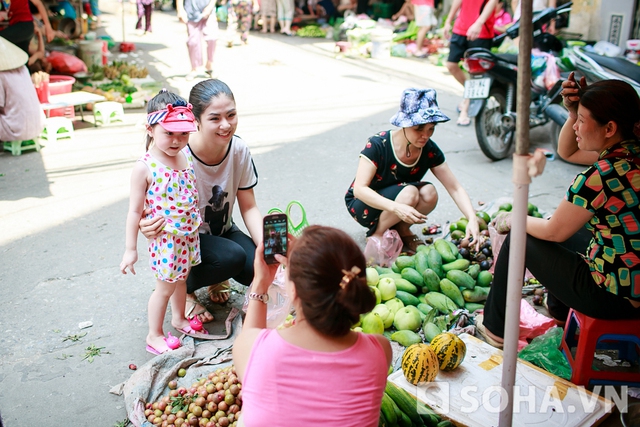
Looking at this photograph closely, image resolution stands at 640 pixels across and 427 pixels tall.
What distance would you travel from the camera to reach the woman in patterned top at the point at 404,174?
3.61m

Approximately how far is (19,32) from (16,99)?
3.59 feet

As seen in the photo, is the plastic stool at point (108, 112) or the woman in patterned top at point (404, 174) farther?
the plastic stool at point (108, 112)

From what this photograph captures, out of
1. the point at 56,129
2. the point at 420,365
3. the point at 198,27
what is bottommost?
the point at 420,365

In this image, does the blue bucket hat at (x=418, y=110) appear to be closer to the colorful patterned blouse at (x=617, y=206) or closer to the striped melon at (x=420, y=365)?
the colorful patterned blouse at (x=617, y=206)

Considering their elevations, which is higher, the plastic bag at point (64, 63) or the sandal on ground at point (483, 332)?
A: the plastic bag at point (64, 63)

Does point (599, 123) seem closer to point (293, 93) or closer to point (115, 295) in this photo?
point (115, 295)

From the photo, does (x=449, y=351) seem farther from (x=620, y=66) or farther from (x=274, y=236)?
(x=620, y=66)

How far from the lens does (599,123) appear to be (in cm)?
255

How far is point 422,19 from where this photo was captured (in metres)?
11.7

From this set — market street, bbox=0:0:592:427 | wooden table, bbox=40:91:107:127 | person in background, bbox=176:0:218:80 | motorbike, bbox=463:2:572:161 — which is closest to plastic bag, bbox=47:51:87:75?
market street, bbox=0:0:592:427

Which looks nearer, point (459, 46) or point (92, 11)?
point (459, 46)

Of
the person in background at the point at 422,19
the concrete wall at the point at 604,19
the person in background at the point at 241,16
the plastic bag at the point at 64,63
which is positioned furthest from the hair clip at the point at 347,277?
the person in background at the point at 241,16

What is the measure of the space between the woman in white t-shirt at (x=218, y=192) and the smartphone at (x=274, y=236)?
741mm

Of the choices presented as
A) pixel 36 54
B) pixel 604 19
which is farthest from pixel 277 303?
Result: pixel 604 19
